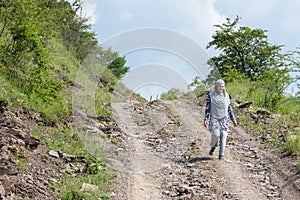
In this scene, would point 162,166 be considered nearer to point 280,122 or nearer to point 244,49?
point 280,122

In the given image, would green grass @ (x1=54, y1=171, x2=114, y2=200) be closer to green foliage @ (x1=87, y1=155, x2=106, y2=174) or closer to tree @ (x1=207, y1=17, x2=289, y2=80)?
green foliage @ (x1=87, y1=155, x2=106, y2=174)

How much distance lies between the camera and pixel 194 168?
881 centimetres

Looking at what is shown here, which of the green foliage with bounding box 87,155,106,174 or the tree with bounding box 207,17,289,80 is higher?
the tree with bounding box 207,17,289,80

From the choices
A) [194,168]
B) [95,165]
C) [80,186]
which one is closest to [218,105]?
[194,168]

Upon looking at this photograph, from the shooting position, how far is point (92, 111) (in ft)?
43.4

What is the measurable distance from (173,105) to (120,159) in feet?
32.1

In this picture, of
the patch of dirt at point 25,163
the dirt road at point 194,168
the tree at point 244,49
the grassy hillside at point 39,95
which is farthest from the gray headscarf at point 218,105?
the tree at point 244,49

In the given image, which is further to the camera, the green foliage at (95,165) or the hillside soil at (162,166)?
the green foliage at (95,165)

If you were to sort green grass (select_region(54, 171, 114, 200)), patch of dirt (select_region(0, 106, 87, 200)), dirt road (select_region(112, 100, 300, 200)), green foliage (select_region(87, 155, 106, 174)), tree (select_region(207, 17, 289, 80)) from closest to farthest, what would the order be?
patch of dirt (select_region(0, 106, 87, 200))
green grass (select_region(54, 171, 114, 200))
dirt road (select_region(112, 100, 300, 200))
green foliage (select_region(87, 155, 106, 174))
tree (select_region(207, 17, 289, 80))

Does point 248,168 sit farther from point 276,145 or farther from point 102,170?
point 102,170

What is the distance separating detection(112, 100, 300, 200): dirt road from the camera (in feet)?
24.3

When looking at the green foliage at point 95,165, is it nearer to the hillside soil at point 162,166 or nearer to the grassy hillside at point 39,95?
the grassy hillside at point 39,95

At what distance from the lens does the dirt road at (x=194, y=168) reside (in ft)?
24.3

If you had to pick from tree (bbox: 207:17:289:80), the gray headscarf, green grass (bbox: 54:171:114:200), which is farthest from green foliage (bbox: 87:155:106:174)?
tree (bbox: 207:17:289:80)
